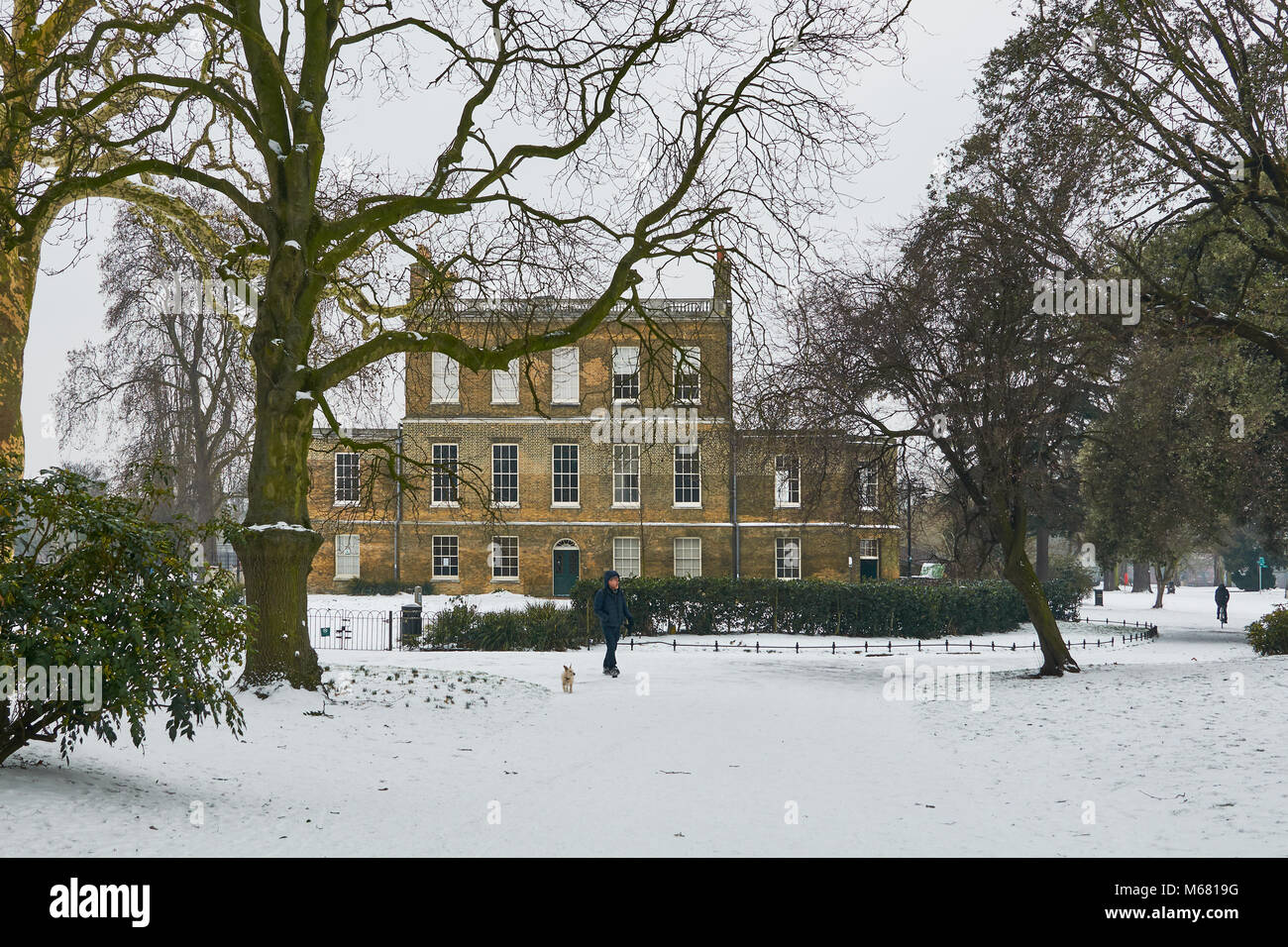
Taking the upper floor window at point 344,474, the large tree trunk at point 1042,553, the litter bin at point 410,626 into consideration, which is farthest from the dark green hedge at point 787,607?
the upper floor window at point 344,474

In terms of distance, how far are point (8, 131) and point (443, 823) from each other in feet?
32.5

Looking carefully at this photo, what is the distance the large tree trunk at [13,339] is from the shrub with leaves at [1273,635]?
21080 millimetres

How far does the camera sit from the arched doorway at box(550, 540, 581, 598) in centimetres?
4556

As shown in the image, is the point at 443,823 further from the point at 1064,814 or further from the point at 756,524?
the point at 756,524

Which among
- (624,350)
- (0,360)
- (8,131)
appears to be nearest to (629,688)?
(0,360)

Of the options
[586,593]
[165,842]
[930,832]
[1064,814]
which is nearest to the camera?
[165,842]

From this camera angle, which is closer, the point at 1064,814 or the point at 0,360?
the point at 1064,814

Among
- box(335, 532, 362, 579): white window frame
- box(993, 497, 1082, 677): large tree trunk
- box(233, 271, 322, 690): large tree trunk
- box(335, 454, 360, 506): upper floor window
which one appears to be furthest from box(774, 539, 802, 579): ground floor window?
box(233, 271, 322, 690): large tree trunk

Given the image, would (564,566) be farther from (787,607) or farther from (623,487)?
(787,607)

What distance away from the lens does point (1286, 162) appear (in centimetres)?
1296

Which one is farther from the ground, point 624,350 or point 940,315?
point 624,350

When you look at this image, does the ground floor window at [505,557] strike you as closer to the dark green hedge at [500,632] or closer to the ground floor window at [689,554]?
the ground floor window at [689,554]

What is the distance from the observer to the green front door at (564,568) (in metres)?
45.6
